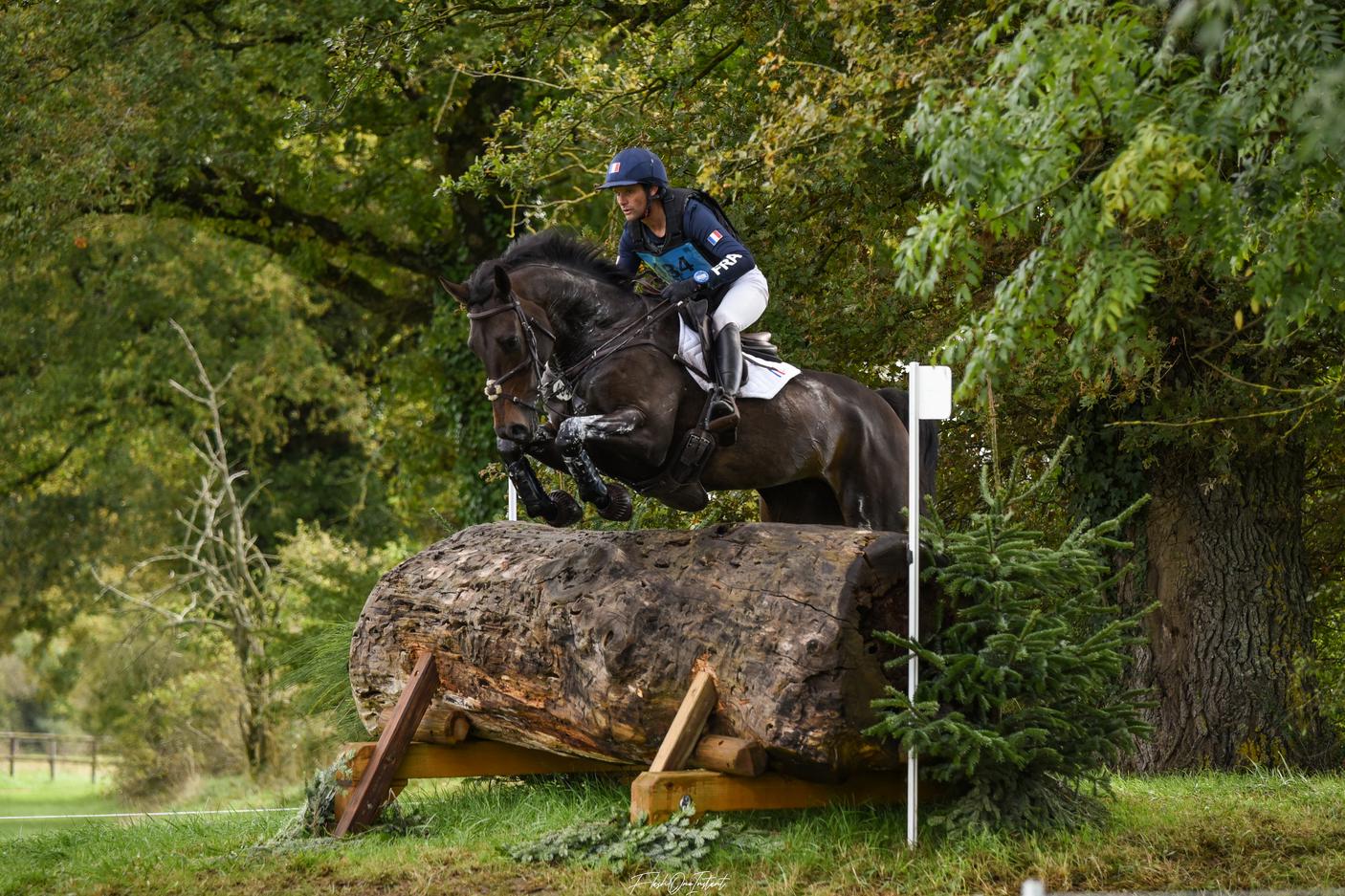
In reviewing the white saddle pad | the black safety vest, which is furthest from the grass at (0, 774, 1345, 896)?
the black safety vest

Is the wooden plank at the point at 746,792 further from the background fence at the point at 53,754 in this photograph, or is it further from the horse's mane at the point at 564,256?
the background fence at the point at 53,754

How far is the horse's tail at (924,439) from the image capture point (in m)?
6.96

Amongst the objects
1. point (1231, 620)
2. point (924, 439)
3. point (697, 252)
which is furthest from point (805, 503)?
point (1231, 620)

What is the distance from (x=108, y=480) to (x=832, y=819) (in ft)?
60.3

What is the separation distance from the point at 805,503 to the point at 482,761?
84.1 inches

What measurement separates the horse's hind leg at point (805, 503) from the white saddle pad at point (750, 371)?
657 millimetres

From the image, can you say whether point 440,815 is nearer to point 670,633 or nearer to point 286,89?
point 670,633

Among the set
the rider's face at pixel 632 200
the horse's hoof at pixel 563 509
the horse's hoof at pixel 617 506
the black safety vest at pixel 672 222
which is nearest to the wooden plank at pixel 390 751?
the horse's hoof at pixel 563 509

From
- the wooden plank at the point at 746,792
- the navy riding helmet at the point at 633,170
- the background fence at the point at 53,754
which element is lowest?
the background fence at the point at 53,754

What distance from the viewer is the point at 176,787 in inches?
663

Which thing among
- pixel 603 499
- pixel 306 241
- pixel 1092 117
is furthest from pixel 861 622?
pixel 306 241

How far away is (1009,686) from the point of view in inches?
208

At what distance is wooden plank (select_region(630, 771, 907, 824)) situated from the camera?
212 inches

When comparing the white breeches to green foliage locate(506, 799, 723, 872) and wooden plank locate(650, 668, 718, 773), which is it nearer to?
wooden plank locate(650, 668, 718, 773)
